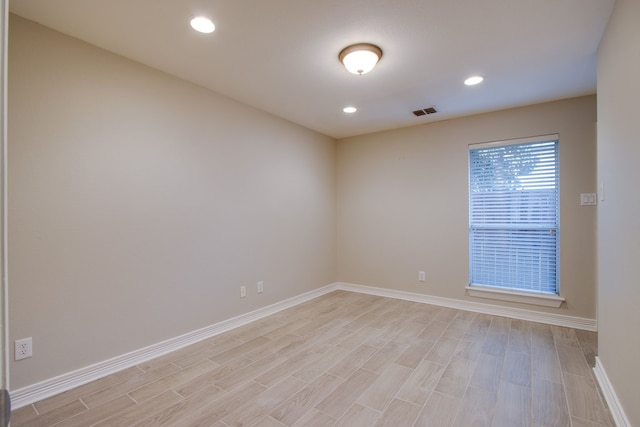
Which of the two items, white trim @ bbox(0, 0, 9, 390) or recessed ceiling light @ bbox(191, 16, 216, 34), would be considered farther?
recessed ceiling light @ bbox(191, 16, 216, 34)

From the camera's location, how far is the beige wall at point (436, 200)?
325cm

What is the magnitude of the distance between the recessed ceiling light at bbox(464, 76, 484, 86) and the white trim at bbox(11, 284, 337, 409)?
3.28 meters

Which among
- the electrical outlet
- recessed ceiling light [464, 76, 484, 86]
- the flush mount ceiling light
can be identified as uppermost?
recessed ceiling light [464, 76, 484, 86]

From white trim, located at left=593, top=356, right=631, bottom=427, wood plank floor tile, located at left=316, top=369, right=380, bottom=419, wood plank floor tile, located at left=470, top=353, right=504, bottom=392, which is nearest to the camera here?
white trim, located at left=593, top=356, right=631, bottom=427

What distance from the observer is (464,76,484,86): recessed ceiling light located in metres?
2.81

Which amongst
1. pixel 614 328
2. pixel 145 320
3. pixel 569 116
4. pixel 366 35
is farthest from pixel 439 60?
pixel 145 320

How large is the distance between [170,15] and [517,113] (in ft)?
12.2

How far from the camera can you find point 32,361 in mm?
1968

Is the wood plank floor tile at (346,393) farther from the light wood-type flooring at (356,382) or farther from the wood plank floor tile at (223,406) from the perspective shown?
the wood plank floor tile at (223,406)

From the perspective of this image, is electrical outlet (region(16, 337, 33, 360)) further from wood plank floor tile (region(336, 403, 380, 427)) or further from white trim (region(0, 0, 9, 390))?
white trim (region(0, 0, 9, 390))

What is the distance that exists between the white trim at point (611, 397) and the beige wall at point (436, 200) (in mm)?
1312

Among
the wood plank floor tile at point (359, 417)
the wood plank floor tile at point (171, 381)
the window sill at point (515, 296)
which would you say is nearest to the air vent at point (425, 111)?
the window sill at point (515, 296)

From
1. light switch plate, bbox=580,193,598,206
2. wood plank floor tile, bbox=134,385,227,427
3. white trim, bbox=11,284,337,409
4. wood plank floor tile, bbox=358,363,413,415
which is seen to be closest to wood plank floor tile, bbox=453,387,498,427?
wood plank floor tile, bbox=358,363,413,415

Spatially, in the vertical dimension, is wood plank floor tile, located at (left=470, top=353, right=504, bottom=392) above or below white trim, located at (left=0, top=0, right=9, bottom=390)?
below
